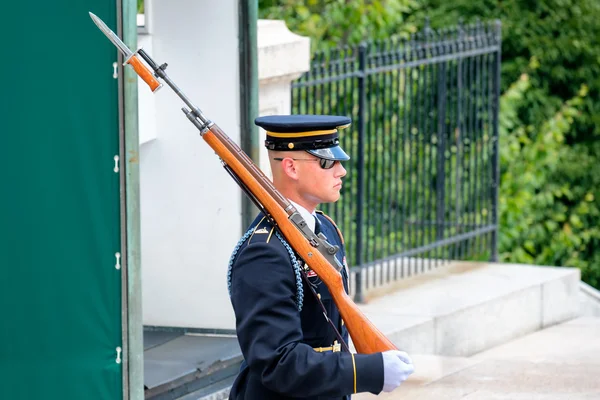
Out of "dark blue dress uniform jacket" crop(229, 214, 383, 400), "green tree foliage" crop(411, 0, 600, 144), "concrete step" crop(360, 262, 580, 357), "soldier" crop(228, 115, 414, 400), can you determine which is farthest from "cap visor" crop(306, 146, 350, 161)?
"green tree foliage" crop(411, 0, 600, 144)

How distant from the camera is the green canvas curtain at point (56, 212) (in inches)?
169

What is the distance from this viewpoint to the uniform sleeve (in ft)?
10.3

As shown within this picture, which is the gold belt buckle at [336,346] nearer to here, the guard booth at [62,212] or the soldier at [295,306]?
the soldier at [295,306]

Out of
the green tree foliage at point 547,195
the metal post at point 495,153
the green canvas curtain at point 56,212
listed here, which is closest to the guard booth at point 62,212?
the green canvas curtain at point 56,212

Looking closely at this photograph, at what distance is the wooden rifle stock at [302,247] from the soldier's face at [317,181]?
8 cm

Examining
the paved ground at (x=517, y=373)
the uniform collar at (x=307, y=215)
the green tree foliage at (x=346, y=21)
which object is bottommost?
the paved ground at (x=517, y=373)

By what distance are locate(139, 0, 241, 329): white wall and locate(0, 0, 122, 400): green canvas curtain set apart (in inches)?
54.6

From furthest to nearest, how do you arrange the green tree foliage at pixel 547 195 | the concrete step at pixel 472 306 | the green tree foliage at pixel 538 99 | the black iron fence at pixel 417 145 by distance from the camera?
the green tree foliage at pixel 547 195, the green tree foliage at pixel 538 99, the black iron fence at pixel 417 145, the concrete step at pixel 472 306

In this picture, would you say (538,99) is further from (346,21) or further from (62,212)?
(62,212)

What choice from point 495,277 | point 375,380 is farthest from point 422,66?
point 375,380

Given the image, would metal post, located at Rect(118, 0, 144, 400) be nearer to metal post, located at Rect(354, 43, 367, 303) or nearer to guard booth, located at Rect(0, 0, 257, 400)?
guard booth, located at Rect(0, 0, 257, 400)

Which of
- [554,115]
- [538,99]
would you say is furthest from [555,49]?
[554,115]

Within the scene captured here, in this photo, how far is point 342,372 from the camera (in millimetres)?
3166

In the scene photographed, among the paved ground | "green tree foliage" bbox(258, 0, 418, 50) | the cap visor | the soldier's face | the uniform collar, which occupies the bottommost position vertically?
the paved ground
